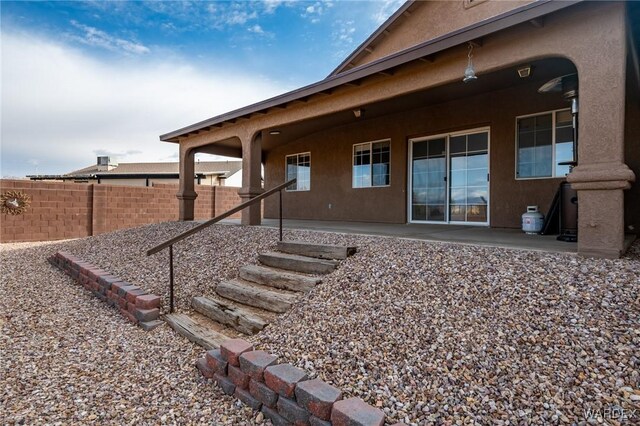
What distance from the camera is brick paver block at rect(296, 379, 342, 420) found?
76.8 inches

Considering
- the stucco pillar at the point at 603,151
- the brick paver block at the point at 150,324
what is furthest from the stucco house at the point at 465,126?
the brick paver block at the point at 150,324

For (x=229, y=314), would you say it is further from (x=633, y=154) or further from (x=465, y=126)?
(x=633, y=154)

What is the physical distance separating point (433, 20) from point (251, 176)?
18.8 feet

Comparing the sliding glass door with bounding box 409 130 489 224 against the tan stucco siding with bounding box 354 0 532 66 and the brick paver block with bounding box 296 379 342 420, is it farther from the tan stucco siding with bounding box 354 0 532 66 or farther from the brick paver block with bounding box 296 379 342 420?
the brick paver block with bounding box 296 379 342 420

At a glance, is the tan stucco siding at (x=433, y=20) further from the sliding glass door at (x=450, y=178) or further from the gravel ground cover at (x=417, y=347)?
the gravel ground cover at (x=417, y=347)

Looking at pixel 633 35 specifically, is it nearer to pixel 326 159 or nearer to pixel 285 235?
pixel 285 235

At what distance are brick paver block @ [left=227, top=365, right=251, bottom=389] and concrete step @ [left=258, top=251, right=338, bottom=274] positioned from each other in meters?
1.50

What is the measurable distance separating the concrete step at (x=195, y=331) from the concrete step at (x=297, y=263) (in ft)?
3.71

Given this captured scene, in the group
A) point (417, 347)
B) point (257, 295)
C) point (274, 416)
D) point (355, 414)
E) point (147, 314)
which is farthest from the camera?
point (147, 314)

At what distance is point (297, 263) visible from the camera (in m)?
4.06

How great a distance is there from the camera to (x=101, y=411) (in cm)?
237

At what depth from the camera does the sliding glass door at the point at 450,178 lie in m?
7.16

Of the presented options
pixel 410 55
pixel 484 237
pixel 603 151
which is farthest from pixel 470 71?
pixel 484 237

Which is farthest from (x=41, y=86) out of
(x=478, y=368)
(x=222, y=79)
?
(x=478, y=368)
